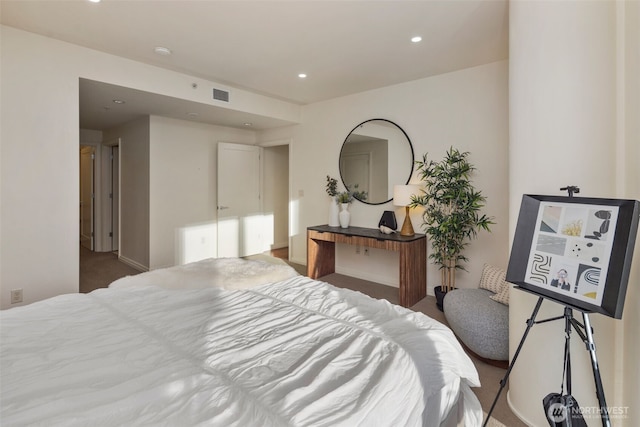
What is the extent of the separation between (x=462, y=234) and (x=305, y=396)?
8.96 ft

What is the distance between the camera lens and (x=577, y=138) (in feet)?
5.12

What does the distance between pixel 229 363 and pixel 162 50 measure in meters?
3.11

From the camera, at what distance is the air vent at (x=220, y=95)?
3.99m

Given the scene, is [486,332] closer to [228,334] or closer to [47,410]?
[228,334]

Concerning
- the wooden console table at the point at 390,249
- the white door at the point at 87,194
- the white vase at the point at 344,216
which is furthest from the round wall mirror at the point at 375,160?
the white door at the point at 87,194

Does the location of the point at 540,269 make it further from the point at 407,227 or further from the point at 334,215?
the point at 334,215

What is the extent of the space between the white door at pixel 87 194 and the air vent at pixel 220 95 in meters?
3.67

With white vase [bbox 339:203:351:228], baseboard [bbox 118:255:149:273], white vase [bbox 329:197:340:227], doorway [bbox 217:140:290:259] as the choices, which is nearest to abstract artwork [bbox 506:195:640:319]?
white vase [bbox 339:203:351:228]

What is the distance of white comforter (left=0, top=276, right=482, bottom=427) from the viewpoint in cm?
90

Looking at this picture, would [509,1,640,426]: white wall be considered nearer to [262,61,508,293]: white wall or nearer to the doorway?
[262,61,508,293]: white wall

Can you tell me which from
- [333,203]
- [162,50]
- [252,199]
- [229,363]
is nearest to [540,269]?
[229,363]

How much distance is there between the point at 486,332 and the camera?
7.35 ft

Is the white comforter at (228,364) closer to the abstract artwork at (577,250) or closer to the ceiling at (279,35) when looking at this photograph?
the abstract artwork at (577,250)

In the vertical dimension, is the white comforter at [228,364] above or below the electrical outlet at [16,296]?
above
